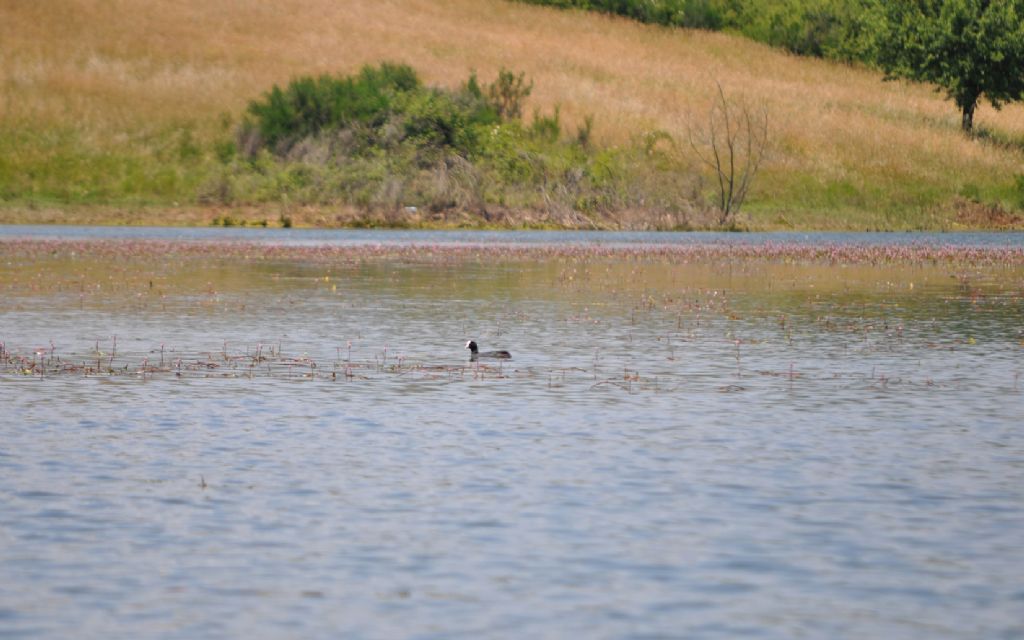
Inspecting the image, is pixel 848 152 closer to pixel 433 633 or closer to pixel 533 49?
pixel 533 49

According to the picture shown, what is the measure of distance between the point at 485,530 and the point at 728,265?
37750mm

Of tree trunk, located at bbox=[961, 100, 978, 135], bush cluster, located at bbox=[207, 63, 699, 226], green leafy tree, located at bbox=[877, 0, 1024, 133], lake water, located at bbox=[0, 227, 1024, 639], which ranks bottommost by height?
lake water, located at bbox=[0, 227, 1024, 639]

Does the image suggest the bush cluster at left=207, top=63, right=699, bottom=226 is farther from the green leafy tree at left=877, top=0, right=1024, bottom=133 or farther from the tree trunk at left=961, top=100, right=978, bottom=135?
the tree trunk at left=961, top=100, right=978, bottom=135

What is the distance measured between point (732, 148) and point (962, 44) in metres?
18.9

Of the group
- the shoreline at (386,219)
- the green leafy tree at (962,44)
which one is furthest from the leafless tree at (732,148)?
the green leafy tree at (962,44)

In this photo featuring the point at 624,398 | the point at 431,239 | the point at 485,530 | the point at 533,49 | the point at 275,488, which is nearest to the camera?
the point at 485,530

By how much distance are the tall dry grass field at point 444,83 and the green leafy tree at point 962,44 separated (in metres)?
3.17

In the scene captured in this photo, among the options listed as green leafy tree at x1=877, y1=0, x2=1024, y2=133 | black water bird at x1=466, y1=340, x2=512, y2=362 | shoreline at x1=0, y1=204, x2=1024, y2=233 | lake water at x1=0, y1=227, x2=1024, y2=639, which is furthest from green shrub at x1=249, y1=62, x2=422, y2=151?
black water bird at x1=466, y1=340, x2=512, y2=362

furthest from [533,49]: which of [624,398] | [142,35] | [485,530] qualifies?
[485,530]

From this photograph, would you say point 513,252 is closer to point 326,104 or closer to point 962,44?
point 326,104

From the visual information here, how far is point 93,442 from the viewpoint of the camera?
619 inches

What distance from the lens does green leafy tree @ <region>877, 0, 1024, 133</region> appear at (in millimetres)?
88250

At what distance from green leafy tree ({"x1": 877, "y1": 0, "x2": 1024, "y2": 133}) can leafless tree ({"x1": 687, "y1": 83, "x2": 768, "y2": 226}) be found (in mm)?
8983

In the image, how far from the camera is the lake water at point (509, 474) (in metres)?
9.98
